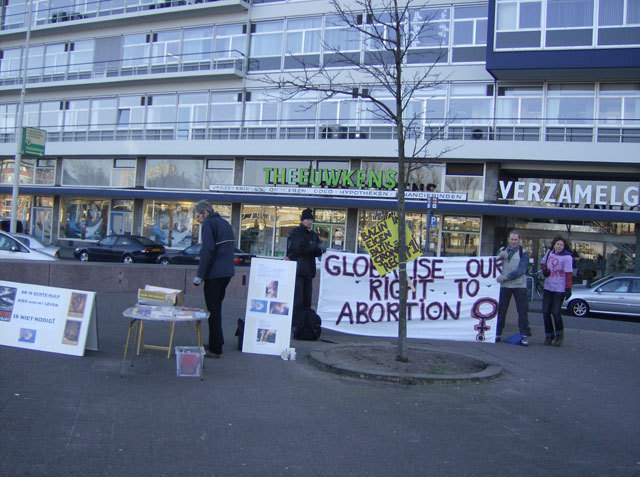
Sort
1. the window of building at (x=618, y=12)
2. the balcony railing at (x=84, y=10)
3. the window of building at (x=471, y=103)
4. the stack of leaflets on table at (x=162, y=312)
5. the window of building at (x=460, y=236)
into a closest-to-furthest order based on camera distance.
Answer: the stack of leaflets on table at (x=162, y=312) → the window of building at (x=618, y=12) → the window of building at (x=471, y=103) → the window of building at (x=460, y=236) → the balcony railing at (x=84, y=10)

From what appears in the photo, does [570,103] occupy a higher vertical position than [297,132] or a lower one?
higher

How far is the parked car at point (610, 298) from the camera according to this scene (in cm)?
1720

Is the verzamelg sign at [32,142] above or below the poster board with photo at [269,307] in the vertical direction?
above

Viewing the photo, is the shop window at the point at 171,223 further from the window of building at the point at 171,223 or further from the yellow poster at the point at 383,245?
the yellow poster at the point at 383,245

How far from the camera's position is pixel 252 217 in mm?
30406

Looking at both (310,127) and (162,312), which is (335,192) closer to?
(310,127)

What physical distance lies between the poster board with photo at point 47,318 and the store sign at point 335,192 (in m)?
18.8

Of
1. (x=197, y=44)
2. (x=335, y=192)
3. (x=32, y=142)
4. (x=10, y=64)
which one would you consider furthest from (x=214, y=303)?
(x=10, y=64)

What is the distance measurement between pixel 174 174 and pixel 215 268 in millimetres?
25504

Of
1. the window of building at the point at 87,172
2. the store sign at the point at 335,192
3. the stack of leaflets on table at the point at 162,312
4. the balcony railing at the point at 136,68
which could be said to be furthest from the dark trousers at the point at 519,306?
the window of building at the point at 87,172

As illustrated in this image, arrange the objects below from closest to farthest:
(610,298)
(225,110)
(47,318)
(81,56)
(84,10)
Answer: (47,318) → (610,298) → (225,110) → (81,56) → (84,10)

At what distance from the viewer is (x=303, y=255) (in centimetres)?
905

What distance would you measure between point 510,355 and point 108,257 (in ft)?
68.4

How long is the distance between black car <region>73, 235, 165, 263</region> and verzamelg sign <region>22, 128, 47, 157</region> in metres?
5.32
